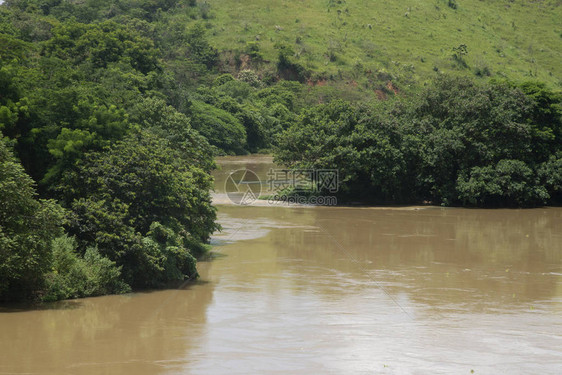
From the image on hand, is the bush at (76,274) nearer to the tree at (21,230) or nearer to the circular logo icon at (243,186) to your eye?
the tree at (21,230)

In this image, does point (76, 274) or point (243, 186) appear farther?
point (243, 186)

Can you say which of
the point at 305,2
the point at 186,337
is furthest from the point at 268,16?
the point at 186,337

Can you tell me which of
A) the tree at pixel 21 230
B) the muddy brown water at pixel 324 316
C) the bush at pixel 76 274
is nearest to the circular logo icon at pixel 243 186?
the muddy brown water at pixel 324 316

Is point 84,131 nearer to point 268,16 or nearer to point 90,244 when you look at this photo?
point 90,244

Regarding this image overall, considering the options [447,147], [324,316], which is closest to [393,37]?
[447,147]

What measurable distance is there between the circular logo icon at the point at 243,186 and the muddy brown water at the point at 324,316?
1102 centimetres

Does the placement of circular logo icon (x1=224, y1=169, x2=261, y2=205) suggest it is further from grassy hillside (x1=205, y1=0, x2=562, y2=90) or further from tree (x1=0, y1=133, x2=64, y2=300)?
grassy hillside (x1=205, y1=0, x2=562, y2=90)

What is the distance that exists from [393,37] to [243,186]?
184 feet

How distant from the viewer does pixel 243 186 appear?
4378 cm

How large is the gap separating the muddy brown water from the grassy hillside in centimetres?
6106

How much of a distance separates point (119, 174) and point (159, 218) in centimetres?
168

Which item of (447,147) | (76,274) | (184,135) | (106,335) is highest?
(184,135)

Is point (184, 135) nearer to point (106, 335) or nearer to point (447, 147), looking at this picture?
point (447, 147)

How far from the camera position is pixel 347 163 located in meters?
34.5
